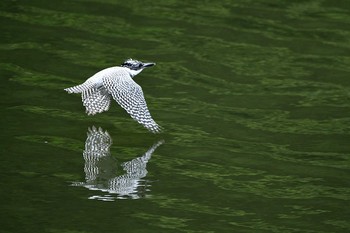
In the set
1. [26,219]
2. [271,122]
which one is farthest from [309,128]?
[26,219]

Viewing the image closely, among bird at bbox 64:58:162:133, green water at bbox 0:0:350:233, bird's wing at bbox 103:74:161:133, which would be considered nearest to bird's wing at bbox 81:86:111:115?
bird at bbox 64:58:162:133

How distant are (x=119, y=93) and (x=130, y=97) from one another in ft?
0.61

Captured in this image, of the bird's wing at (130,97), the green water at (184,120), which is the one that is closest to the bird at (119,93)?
the bird's wing at (130,97)

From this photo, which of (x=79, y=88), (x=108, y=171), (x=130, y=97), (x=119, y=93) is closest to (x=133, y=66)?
(x=79, y=88)

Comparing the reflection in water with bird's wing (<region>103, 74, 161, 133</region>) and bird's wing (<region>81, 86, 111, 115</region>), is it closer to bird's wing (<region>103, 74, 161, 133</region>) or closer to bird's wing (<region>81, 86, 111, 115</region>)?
bird's wing (<region>81, 86, 111, 115</region>)

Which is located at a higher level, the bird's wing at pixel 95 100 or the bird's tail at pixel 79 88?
the bird's tail at pixel 79 88

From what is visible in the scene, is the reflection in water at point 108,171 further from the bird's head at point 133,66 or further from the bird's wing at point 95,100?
the bird's head at point 133,66

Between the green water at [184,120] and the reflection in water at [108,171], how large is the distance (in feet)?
0.07

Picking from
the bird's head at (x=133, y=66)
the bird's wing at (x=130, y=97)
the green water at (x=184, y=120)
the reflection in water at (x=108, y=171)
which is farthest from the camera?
the bird's head at (x=133, y=66)

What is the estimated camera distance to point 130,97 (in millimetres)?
11719

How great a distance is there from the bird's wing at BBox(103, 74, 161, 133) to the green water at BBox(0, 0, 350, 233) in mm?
415

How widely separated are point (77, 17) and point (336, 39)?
12.1 feet

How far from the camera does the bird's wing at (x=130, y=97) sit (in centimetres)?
1148

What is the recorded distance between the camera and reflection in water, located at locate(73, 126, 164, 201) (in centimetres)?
1068
